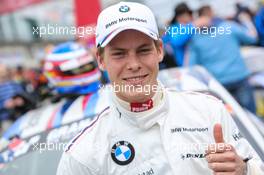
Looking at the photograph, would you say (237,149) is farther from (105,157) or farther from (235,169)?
(105,157)

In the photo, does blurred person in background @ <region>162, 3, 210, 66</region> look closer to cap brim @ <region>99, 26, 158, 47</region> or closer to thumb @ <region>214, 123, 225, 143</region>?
cap brim @ <region>99, 26, 158, 47</region>

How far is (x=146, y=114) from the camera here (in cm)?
160

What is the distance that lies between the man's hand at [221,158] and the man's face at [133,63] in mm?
295

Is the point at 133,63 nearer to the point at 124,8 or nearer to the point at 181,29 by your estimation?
the point at 124,8

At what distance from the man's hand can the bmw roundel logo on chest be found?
0.94ft

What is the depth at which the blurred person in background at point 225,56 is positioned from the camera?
419 cm

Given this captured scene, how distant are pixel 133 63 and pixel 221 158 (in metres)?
0.43

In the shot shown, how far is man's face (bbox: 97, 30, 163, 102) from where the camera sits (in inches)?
61.9

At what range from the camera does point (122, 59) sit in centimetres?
159
